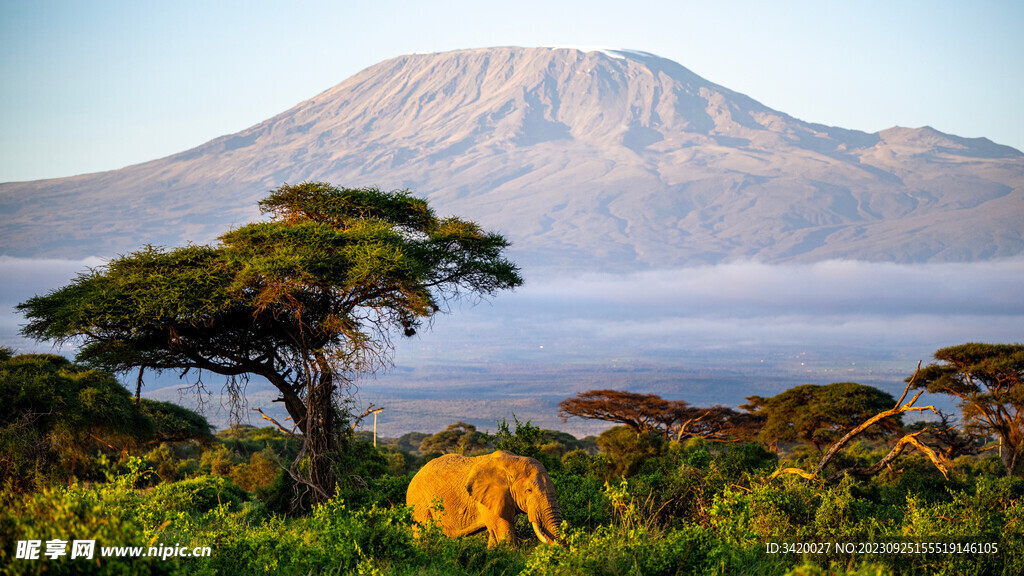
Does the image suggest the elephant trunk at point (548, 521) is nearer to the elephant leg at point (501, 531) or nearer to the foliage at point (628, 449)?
the elephant leg at point (501, 531)

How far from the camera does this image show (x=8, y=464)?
58.2 feet

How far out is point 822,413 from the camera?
1490 inches

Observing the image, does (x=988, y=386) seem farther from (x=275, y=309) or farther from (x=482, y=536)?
(x=275, y=309)

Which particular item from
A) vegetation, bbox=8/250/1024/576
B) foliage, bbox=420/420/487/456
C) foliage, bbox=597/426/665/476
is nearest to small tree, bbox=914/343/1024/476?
vegetation, bbox=8/250/1024/576

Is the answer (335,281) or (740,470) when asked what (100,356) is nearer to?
(335,281)

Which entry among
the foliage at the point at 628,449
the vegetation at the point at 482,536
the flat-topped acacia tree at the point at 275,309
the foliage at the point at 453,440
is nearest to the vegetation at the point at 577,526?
the vegetation at the point at 482,536

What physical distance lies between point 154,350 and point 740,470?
12.3 meters

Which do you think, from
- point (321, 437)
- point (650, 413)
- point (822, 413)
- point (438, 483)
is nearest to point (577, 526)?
point (438, 483)

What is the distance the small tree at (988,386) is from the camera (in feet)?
96.9

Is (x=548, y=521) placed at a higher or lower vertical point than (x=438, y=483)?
lower

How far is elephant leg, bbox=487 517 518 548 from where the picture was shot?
11.3 m

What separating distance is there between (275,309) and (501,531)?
23.0 ft

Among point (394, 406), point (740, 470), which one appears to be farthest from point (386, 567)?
point (394, 406)

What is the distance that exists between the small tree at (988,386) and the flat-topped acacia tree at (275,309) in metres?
22.1
